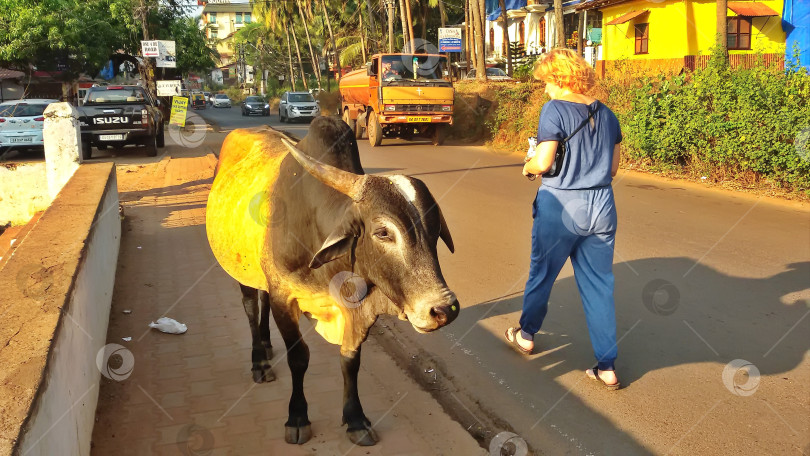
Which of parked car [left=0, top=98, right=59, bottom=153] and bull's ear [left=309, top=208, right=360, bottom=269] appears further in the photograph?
parked car [left=0, top=98, right=59, bottom=153]

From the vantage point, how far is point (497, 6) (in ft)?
153

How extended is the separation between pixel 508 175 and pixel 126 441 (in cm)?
1082

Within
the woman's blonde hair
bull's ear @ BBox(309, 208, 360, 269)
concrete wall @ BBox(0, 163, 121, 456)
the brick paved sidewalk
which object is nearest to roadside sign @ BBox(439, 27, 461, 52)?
the brick paved sidewalk

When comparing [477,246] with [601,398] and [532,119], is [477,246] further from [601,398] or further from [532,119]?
[532,119]

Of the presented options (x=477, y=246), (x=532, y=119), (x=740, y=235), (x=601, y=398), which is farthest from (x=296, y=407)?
(x=532, y=119)

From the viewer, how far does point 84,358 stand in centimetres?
372

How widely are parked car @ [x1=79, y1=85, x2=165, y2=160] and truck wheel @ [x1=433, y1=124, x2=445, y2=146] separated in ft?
24.8
